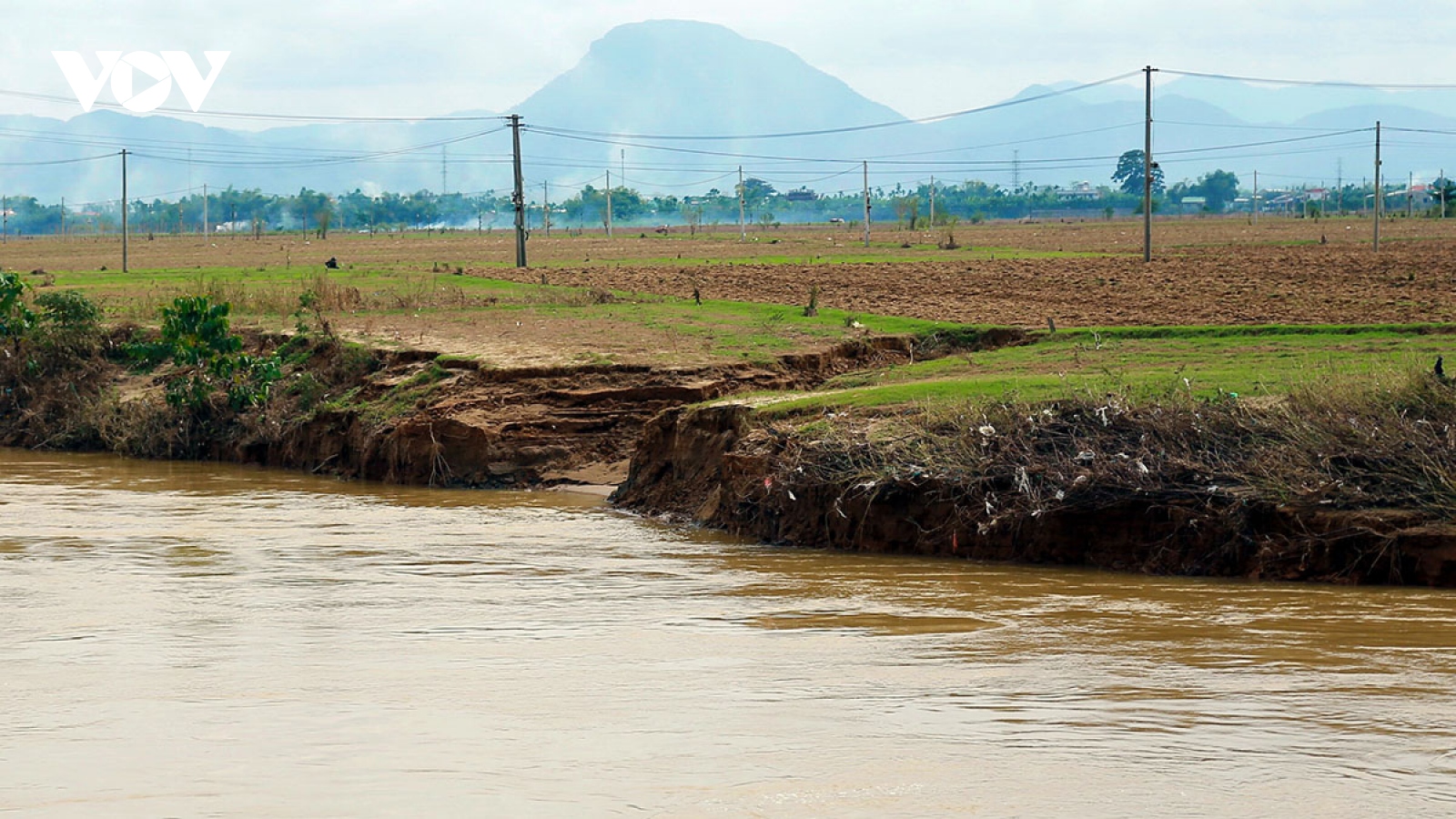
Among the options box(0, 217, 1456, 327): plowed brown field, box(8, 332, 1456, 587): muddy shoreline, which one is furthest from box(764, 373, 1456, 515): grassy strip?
box(0, 217, 1456, 327): plowed brown field

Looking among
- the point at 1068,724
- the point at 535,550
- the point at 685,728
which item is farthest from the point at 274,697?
the point at 535,550

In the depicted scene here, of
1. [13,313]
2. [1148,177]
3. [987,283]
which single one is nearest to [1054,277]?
[987,283]

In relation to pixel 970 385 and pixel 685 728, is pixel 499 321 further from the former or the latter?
pixel 685 728

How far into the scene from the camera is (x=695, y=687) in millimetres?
9328

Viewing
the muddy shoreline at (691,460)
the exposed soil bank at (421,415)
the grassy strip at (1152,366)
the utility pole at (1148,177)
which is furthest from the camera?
the utility pole at (1148,177)

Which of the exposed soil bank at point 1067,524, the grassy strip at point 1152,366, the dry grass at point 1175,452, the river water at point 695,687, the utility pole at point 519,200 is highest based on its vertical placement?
the utility pole at point 519,200

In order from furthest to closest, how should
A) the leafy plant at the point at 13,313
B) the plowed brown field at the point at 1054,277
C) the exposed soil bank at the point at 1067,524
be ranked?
the plowed brown field at the point at 1054,277
the leafy plant at the point at 13,313
the exposed soil bank at the point at 1067,524

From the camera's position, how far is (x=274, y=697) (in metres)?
9.16

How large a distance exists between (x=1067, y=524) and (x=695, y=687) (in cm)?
493

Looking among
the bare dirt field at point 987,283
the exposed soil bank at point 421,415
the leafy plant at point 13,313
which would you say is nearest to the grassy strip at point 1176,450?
the exposed soil bank at point 421,415

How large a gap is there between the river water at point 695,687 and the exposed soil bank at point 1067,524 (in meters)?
0.37

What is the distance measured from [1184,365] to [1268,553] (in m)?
4.95

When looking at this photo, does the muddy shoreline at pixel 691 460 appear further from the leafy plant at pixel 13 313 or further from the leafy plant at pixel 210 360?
the leafy plant at pixel 13 313

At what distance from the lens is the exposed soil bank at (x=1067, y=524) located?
11.8m
